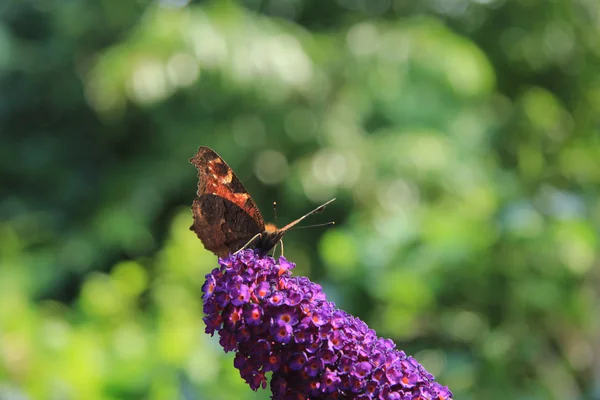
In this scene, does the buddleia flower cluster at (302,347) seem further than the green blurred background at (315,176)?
No

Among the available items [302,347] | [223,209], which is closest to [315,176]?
[223,209]

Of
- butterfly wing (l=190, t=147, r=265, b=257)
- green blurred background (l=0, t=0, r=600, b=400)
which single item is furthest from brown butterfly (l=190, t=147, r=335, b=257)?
green blurred background (l=0, t=0, r=600, b=400)

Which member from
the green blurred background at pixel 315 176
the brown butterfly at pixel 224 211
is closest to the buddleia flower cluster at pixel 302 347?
the brown butterfly at pixel 224 211

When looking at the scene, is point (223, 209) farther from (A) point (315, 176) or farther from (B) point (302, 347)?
(A) point (315, 176)

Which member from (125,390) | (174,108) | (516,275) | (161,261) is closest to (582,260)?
(516,275)

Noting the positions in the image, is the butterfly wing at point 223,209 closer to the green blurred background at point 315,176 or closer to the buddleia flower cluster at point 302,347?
the buddleia flower cluster at point 302,347

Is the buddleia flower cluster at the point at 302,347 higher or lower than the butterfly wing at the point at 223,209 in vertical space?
lower

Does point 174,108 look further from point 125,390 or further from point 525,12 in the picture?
point 525,12
